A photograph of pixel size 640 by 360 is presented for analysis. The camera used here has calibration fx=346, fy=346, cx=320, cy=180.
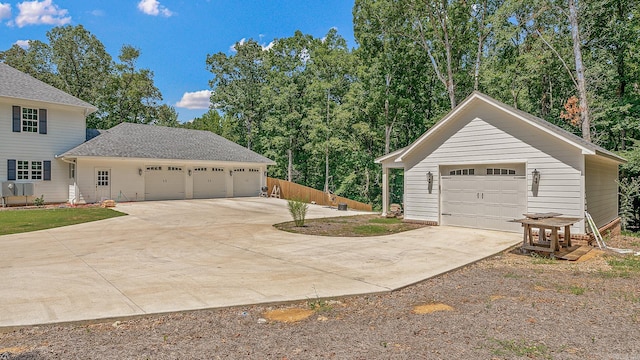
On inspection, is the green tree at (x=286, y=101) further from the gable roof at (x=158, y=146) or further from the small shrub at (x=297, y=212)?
the small shrub at (x=297, y=212)

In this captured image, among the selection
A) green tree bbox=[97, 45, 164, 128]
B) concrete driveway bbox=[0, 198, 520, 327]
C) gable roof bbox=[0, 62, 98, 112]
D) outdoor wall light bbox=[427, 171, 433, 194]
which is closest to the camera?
concrete driveway bbox=[0, 198, 520, 327]

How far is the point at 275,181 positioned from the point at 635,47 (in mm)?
23552

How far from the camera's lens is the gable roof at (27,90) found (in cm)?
1792

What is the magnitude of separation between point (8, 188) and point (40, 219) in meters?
6.50

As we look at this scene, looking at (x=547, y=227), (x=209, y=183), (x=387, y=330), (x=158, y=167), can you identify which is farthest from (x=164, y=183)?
(x=387, y=330)

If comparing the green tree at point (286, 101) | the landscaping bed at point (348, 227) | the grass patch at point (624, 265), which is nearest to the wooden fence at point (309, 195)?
the green tree at point (286, 101)

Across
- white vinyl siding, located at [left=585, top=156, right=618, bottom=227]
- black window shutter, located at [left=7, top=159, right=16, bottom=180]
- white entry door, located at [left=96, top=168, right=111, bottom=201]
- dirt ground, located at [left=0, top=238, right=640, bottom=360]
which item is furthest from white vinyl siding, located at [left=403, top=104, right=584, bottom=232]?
black window shutter, located at [left=7, top=159, right=16, bottom=180]

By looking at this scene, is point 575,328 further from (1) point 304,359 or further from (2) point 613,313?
(1) point 304,359

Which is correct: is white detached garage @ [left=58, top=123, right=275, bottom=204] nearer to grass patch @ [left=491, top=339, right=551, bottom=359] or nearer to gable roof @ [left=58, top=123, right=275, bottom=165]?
gable roof @ [left=58, top=123, right=275, bottom=165]

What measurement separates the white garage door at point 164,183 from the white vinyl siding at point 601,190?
69.3 feet

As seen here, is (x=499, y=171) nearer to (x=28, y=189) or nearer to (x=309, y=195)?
(x=309, y=195)

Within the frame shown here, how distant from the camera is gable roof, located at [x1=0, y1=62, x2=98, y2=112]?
706 inches

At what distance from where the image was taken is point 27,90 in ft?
61.5

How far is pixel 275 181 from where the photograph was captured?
27.0 meters
